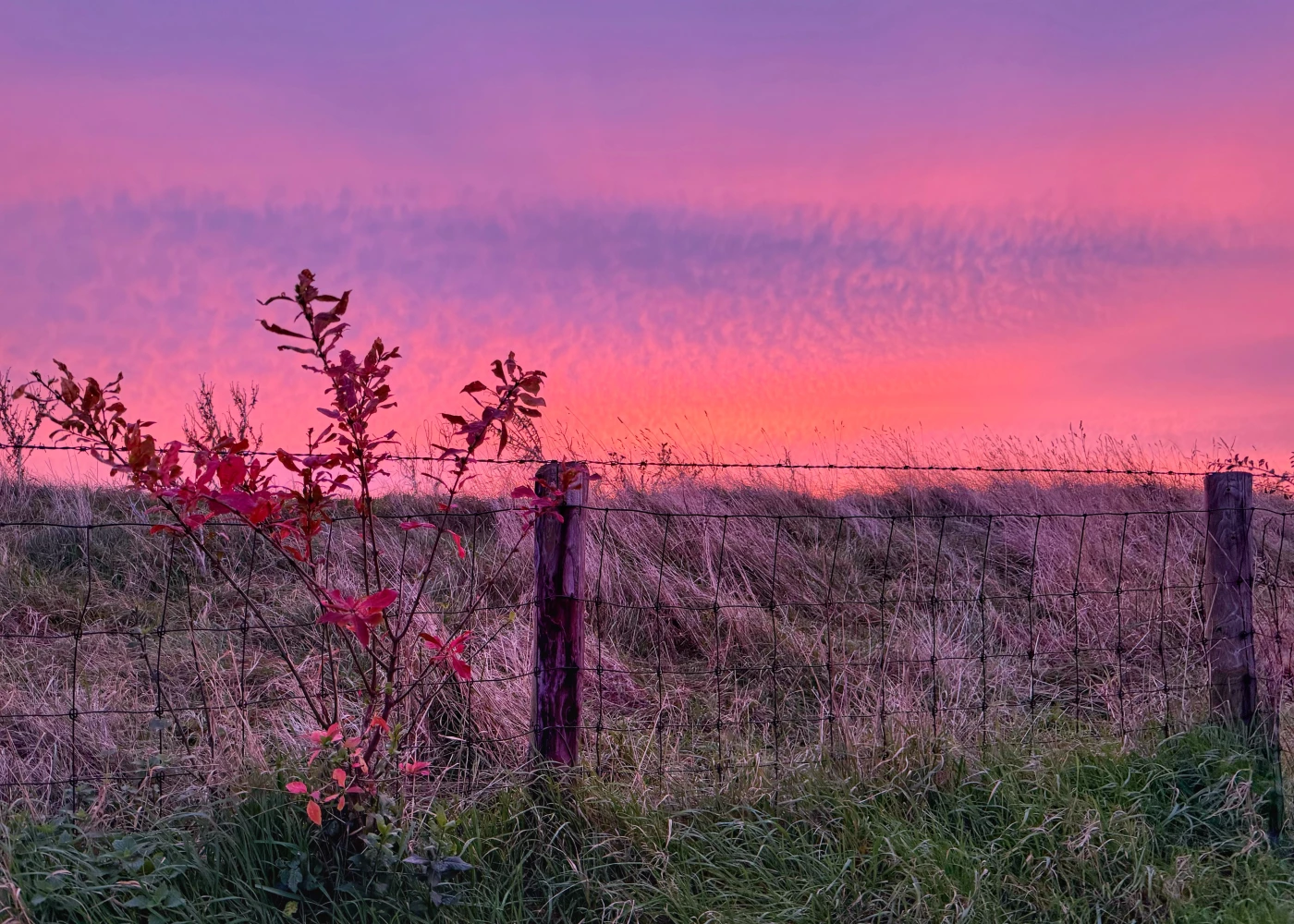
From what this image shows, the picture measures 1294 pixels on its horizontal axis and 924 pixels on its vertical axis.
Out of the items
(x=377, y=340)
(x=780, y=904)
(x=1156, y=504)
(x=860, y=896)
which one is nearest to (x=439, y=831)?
(x=780, y=904)

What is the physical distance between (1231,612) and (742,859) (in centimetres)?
262

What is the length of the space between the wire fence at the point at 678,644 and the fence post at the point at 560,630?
0.36 ft

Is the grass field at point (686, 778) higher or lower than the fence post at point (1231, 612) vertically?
lower

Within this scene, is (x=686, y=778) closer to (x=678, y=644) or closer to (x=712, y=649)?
(x=712, y=649)

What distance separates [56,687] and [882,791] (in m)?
3.88

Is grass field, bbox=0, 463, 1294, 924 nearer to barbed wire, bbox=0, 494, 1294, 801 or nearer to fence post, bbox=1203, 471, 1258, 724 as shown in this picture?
barbed wire, bbox=0, 494, 1294, 801

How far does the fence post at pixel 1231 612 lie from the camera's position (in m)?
4.15

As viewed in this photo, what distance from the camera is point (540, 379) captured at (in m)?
2.85

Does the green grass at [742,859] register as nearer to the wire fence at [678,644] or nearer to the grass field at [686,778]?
the grass field at [686,778]

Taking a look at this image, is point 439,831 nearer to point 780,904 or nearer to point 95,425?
point 780,904

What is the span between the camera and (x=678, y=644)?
5762 mm

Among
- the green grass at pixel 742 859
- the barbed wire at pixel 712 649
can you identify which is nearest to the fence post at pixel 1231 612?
the barbed wire at pixel 712 649

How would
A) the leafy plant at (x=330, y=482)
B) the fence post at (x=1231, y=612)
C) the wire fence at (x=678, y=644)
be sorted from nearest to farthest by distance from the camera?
the leafy plant at (x=330, y=482), the wire fence at (x=678, y=644), the fence post at (x=1231, y=612)

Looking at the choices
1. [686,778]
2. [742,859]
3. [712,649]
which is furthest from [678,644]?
[742,859]
